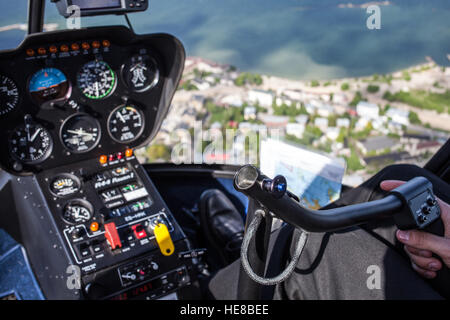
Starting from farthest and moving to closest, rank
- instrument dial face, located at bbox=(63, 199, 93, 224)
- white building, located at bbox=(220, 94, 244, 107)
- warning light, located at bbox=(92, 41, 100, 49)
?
white building, located at bbox=(220, 94, 244, 107) < warning light, located at bbox=(92, 41, 100, 49) < instrument dial face, located at bbox=(63, 199, 93, 224)

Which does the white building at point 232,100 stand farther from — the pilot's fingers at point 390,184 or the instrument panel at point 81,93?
the pilot's fingers at point 390,184

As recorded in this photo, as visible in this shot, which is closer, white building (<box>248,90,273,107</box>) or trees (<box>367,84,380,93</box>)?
trees (<box>367,84,380,93</box>)

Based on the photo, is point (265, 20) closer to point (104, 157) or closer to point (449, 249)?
point (104, 157)

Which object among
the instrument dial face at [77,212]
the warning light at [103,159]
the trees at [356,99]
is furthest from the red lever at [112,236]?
the trees at [356,99]

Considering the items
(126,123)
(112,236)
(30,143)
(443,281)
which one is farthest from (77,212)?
(443,281)

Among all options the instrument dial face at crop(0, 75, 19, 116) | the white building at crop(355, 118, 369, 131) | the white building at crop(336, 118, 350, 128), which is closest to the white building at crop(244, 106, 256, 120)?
the white building at crop(336, 118, 350, 128)

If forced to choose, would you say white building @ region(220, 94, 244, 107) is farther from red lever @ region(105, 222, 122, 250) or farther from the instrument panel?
red lever @ region(105, 222, 122, 250)
